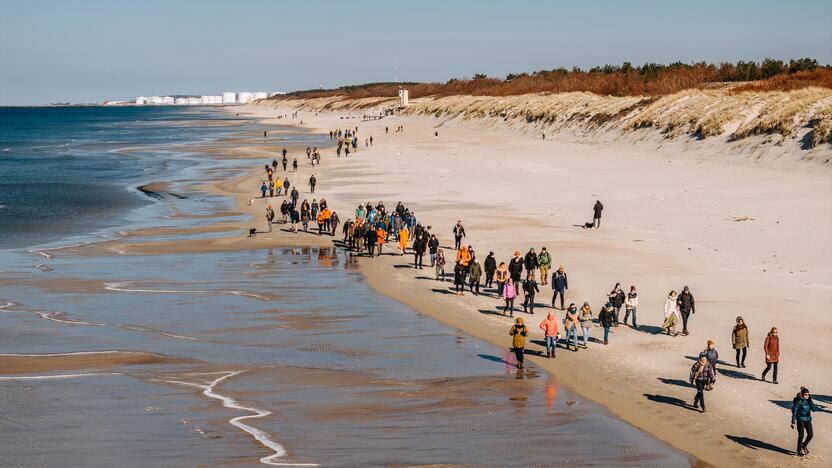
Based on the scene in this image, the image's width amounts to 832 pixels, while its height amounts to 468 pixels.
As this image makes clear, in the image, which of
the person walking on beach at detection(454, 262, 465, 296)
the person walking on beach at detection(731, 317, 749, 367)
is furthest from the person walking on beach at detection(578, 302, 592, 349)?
the person walking on beach at detection(454, 262, 465, 296)

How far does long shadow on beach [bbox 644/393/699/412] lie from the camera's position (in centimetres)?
1695

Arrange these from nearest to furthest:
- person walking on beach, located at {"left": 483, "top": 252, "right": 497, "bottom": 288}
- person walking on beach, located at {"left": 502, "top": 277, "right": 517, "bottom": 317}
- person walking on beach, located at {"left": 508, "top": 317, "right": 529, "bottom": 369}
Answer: person walking on beach, located at {"left": 508, "top": 317, "right": 529, "bottom": 369} < person walking on beach, located at {"left": 502, "top": 277, "right": 517, "bottom": 317} < person walking on beach, located at {"left": 483, "top": 252, "right": 497, "bottom": 288}

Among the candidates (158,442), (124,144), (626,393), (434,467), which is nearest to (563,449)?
(434,467)

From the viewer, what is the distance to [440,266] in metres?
29.1

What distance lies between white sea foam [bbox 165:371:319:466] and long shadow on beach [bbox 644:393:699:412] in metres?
6.75

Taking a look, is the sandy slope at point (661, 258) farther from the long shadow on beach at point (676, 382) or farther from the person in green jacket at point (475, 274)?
the person in green jacket at point (475, 274)

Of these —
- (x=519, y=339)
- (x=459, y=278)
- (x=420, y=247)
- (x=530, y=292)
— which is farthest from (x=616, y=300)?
(x=420, y=247)

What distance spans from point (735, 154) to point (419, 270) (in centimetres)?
3160

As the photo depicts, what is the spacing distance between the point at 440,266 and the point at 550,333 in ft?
30.0

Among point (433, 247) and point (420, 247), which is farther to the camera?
point (420, 247)

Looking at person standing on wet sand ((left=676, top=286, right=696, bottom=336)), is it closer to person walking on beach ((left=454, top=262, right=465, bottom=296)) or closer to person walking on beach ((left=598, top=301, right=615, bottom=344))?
person walking on beach ((left=598, top=301, right=615, bottom=344))

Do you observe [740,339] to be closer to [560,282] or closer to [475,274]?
[560,282]

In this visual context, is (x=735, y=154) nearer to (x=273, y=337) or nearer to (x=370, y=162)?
(x=370, y=162)

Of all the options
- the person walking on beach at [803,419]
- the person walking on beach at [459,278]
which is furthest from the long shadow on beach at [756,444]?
the person walking on beach at [459,278]
